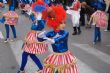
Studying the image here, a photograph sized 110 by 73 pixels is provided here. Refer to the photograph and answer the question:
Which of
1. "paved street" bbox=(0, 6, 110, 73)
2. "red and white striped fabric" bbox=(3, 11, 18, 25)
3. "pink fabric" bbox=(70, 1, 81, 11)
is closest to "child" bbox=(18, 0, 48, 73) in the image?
"paved street" bbox=(0, 6, 110, 73)

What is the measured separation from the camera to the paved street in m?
8.79

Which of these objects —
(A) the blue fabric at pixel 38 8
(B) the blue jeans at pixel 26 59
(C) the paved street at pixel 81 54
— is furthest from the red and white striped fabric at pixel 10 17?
(A) the blue fabric at pixel 38 8

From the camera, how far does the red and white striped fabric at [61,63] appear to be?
606cm

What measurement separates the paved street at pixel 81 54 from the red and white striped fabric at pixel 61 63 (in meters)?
2.34

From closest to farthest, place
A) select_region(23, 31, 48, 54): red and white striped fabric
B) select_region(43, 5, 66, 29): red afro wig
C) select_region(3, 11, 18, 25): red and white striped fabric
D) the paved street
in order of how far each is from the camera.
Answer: select_region(43, 5, 66, 29): red afro wig → select_region(23, 31, 48, 54): red and white striped fabric → the paved street → select_region(3, 11, 18, 25): red and white striped fabric

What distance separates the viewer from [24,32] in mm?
14375

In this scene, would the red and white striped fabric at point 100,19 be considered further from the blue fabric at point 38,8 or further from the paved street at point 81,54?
the blue fabric at point 38,8

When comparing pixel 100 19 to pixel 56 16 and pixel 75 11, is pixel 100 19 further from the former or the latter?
pixel 56 16

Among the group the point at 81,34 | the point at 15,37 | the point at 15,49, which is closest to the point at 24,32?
the point at 15,37

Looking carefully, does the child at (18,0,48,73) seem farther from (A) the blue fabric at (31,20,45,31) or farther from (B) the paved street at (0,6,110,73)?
(B) the paved street at (0,6,110,73)

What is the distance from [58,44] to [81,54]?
173 inches

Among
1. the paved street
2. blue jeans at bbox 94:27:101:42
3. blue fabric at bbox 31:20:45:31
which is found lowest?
the paved street

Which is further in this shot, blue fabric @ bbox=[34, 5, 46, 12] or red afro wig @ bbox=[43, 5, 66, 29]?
blue fabric @ bbox=[34, 5, 46, 12]

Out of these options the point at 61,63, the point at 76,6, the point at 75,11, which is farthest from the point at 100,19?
the point at 61,63
